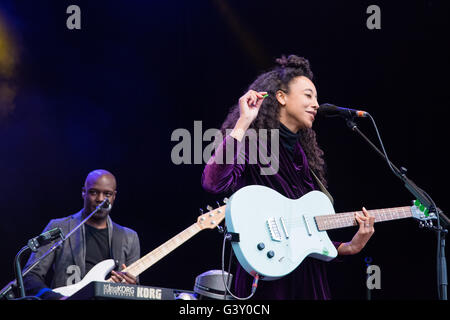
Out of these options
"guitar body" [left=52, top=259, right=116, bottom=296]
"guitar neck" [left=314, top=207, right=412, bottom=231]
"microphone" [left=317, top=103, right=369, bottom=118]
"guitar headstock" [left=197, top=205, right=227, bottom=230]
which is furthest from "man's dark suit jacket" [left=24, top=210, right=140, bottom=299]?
"microphone" [left=317, top=103, right=369, bottom=118]

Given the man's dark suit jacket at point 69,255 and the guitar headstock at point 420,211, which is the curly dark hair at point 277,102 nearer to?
the guitar headstock at point 420,211

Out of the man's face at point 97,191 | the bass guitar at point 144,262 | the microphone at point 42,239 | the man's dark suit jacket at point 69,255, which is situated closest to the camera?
the microphone at point 42,239

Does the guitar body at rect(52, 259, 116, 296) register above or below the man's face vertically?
below

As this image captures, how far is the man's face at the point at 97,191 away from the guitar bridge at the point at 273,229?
249cm

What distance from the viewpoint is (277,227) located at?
2990 mm

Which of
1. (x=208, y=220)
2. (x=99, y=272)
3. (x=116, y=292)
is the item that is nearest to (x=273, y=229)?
(x=116, y=292)

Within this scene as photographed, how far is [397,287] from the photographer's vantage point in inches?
214

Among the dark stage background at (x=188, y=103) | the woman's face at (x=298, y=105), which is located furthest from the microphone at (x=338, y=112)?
the dark stage background at (x=188, y=103)

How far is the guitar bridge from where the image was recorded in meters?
2.93

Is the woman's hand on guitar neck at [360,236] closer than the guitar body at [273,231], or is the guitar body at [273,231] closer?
the guitar body at [273,231]

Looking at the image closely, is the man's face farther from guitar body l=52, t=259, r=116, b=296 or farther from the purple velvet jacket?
the purple velvet jacket

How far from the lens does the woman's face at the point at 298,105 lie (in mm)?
3408

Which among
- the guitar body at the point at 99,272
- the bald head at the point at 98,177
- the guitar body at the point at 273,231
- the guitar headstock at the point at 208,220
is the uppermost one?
the bald head at the point at 98,177
